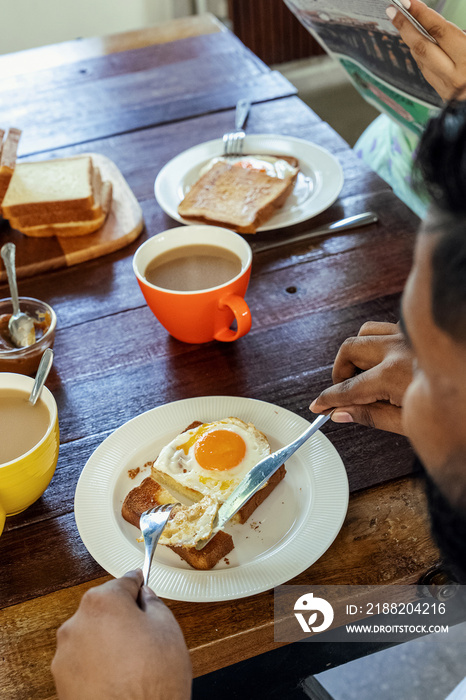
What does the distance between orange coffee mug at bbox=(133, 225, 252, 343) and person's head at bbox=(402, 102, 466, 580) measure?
52 centimetres

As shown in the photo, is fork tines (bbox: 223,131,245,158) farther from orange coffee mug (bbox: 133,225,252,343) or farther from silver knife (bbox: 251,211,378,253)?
orange coffee mug (bbox: 133,225,252,343)

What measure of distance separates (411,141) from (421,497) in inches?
47.9

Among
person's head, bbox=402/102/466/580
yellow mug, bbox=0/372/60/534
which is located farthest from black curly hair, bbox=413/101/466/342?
yellow mug, bbox=0/372/60/534

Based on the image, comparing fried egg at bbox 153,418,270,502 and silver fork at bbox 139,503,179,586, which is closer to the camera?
silver fork at bbox 139,503,179,586

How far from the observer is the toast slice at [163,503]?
75 cm

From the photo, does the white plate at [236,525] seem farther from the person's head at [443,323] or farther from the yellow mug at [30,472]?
the person's head at [443,323]

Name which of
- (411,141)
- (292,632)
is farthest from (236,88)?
(292,632)

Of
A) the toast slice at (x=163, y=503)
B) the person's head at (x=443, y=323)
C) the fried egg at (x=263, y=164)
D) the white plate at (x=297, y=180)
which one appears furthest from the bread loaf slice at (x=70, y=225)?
the person's head at (x=443, y=323)

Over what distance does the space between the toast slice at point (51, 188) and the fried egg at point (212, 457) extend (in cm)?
63

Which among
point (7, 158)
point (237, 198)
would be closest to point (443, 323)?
point (237, 198)

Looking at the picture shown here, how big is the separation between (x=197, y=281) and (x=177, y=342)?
0.11 meters

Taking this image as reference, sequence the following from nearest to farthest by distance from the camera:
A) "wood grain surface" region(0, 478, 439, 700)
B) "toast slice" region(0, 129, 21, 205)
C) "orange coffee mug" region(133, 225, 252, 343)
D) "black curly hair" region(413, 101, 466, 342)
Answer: "black curly hair" region(413, 101, 466, 342) → "wood grain surface" region(0, 478, 439, 700) → "orange coffee mug" region(133, 225, 252, 343) → "toast slice" region(0, 129, 21, 205)

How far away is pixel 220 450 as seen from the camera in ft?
2.78

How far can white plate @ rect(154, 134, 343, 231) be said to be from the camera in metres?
1.31
